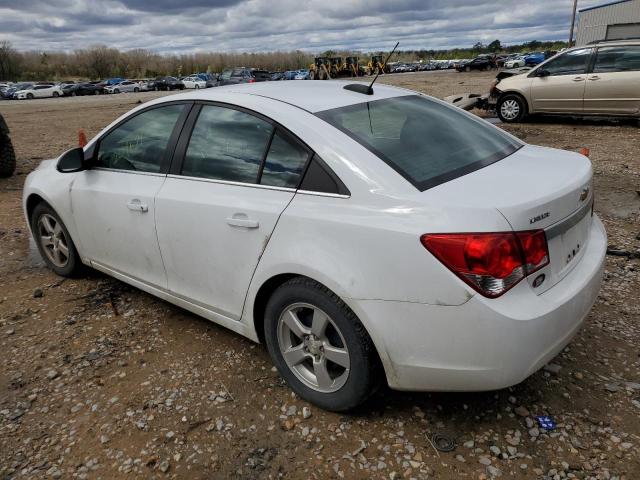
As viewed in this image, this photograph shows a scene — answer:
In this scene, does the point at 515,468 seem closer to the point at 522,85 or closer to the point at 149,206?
the point at 149,206

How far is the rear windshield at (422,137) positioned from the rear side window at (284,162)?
217 mm

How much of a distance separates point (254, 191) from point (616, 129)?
997cm

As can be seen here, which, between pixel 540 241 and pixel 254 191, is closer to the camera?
pixel 540 241

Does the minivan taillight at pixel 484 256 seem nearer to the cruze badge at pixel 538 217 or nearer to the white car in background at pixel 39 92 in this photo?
the cruze badge at pixel 538 217

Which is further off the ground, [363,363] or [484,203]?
[484,203]

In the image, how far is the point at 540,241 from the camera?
2027mm

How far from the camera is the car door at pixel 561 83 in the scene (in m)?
10.1

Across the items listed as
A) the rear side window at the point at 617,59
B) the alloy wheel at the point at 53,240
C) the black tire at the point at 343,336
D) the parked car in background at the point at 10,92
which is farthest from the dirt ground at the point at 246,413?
the parked car in background at the point at 10,92

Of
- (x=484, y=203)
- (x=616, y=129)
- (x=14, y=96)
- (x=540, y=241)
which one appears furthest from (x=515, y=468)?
(x=14, y=96)

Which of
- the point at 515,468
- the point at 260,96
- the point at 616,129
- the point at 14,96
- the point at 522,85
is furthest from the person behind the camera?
the point at 14,96

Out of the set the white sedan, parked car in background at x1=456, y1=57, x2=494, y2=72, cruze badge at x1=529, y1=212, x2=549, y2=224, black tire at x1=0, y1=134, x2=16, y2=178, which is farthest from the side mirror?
parked car in background at x1=456, y1=57, x2=494, y2=72

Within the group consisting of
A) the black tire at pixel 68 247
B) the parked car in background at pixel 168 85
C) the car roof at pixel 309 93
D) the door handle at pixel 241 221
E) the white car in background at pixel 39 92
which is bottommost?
the parked car in background at pixel 168 85

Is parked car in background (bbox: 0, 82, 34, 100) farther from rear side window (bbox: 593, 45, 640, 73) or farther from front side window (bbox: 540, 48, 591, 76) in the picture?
rear side window (bbox: 593, 45, 640, 73)

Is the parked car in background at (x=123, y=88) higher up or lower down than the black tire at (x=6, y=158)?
lower down
